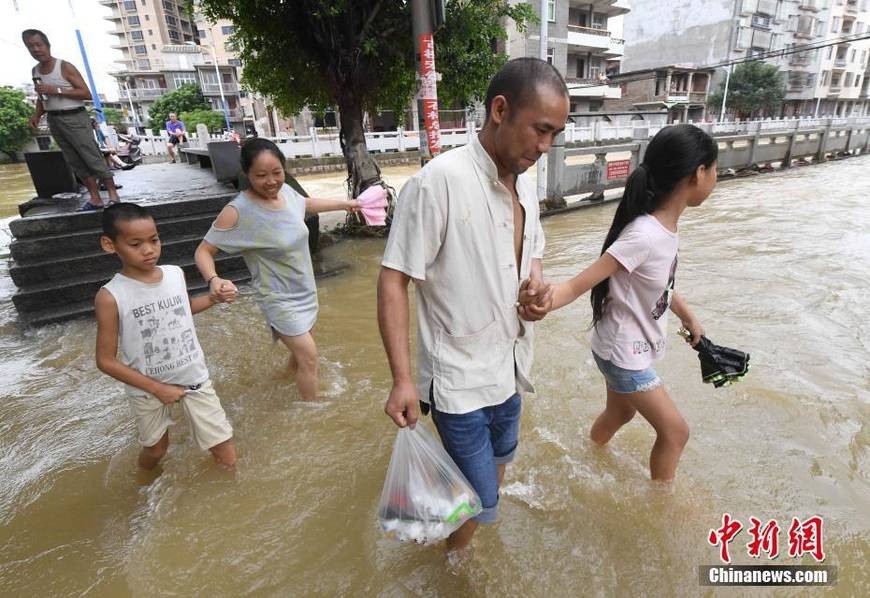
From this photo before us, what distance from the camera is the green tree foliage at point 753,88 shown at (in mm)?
36062

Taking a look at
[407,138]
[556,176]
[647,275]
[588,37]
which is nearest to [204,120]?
[407,138]

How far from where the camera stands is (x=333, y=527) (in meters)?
2.32

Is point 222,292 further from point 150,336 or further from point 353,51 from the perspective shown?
point 353,51

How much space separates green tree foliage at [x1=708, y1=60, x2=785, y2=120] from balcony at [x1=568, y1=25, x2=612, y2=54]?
12.7m

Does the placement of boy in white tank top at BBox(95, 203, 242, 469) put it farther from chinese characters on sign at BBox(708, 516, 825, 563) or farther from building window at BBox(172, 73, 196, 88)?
building window at BBox(172, 73, 196, 88)

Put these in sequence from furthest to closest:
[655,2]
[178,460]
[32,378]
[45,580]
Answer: [655,2], [32,378], [178,460], [45,580]

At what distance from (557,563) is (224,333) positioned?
3840 mm

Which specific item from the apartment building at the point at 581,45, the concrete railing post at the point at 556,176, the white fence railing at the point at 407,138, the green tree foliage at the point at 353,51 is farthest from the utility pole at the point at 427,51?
the apartment building at the point at 581,45

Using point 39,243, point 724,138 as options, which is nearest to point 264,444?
point 39,243

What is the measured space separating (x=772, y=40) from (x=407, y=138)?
39747mm

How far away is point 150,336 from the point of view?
2.22 m

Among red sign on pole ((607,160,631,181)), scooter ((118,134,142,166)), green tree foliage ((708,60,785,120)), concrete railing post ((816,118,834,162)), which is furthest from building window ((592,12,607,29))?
scooter ((118,134,142,166))

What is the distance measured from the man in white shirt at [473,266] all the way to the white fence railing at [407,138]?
1926cm

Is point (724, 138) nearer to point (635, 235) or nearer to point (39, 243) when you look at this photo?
point (635, 235)
